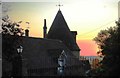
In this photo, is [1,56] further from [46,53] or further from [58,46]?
[58,46]

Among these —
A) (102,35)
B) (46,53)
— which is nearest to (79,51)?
(102,35)

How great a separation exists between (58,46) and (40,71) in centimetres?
1405

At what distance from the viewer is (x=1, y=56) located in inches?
1200

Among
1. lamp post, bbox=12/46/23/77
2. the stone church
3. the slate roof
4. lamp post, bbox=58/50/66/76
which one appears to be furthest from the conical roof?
lamp post, bbox=12/46/23/77

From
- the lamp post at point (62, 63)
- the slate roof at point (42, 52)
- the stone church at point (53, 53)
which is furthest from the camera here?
the lamp post at point (62, 63)

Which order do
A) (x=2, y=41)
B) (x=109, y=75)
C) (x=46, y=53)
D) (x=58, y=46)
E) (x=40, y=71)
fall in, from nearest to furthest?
1. (x=2, y=41)
2. (x=109, y=75)
3. (x=40, y=71)
4. (x=46, y=53)
5. (x=58, y=46)

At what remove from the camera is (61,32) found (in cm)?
7681

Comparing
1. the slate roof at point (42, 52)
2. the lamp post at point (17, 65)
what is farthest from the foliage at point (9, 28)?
the slate roof at point (42, 52)

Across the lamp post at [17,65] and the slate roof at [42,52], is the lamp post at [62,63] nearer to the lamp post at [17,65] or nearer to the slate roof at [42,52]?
the slate roof at [42,52]

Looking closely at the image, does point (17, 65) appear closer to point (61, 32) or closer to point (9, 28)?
point (9, 28)

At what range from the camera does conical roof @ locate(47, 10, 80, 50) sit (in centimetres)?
7600

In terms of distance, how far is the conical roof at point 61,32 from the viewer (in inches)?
2992

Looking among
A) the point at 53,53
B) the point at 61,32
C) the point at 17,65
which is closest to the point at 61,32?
the point at 61,32

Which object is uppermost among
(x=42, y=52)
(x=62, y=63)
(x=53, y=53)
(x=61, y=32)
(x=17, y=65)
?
(x=61, y=32)
